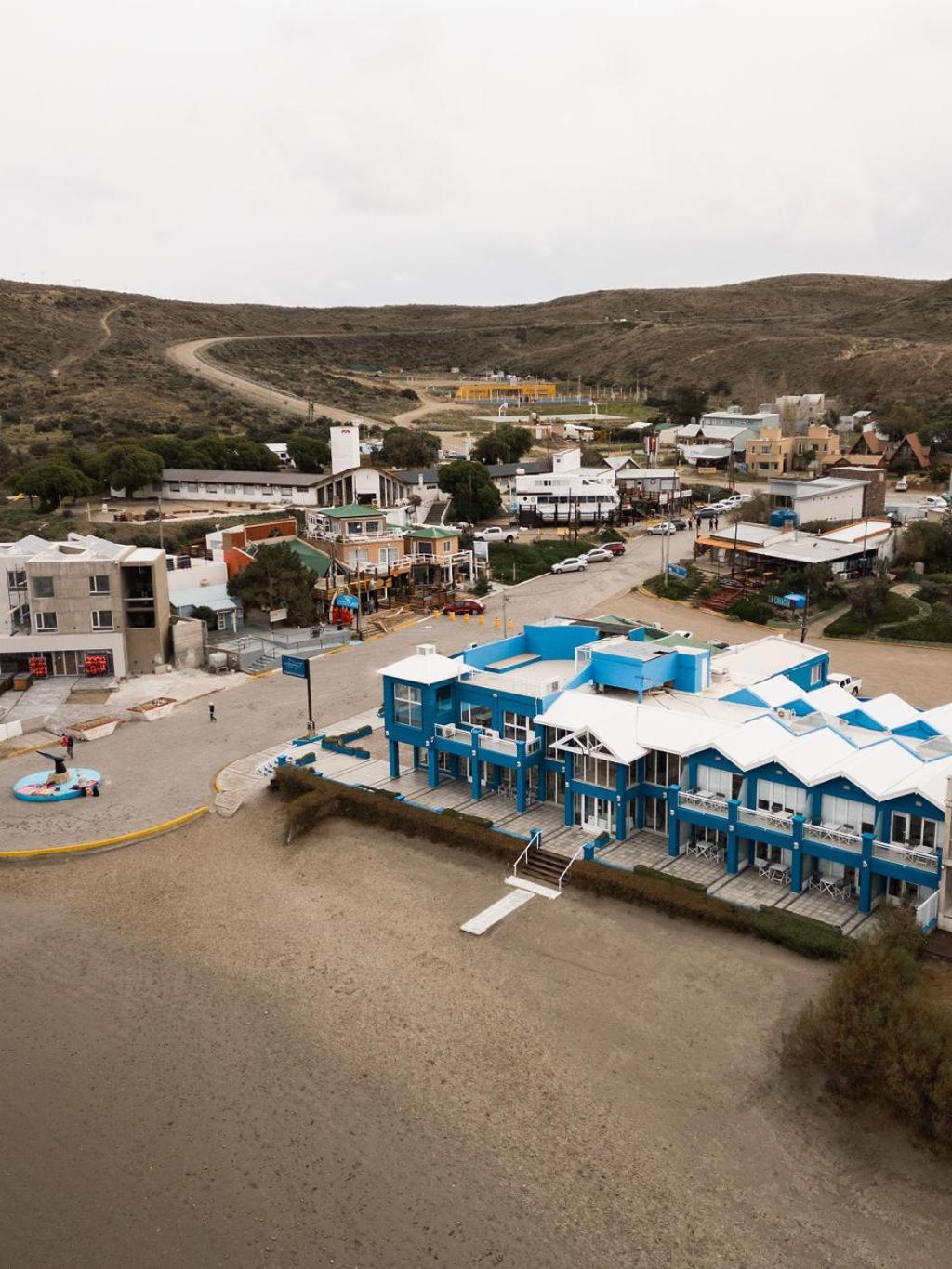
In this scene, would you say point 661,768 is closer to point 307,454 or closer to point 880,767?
point 880,767

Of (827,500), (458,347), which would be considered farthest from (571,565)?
(458,347)

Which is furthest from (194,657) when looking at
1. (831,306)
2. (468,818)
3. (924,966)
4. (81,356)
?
(831,306)

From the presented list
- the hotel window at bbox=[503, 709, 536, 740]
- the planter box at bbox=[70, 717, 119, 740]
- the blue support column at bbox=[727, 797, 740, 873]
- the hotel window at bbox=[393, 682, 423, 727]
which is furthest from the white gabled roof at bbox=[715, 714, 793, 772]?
the planter box at bbox=[70, 717, 119, 740]

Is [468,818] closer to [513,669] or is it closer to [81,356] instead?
[513,669]

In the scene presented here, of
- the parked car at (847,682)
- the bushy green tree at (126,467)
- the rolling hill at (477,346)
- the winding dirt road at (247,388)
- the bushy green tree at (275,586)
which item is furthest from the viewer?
the winding dirt road at (247,388)

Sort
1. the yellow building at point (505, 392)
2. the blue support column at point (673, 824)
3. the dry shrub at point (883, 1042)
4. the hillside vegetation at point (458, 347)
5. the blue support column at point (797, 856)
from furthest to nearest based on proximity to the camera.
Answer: the yellow building at point (505, 392) → the hillside vegetation at point (458, 347) → the blue support column at point (673, 824) → the blue support column at point (797, 856) → the dry shrub at point (883, 1042)

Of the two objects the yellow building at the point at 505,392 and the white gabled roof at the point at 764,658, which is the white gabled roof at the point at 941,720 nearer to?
the white gabled roof at the point at 764,658

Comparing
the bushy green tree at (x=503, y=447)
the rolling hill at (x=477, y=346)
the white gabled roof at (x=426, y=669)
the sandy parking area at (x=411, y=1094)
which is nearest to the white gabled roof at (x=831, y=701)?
the sandy parking area at (x=411, y=1094)
